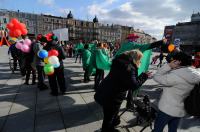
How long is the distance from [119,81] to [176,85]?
85cm

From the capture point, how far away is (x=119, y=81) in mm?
2846

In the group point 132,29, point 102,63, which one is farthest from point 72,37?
point 102,63

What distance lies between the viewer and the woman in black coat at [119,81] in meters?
2.77

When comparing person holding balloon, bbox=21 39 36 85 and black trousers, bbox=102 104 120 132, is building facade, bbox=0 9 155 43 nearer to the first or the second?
person holding balloon, bbox=21 39 36 85

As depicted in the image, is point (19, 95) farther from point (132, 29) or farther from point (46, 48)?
point (132, 29)

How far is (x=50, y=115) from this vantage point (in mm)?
4375

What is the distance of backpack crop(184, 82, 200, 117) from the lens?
8.08 feet

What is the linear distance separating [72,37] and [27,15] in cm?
2431

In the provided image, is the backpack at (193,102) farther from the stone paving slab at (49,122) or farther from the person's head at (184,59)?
the stone paving slab at (49,122)

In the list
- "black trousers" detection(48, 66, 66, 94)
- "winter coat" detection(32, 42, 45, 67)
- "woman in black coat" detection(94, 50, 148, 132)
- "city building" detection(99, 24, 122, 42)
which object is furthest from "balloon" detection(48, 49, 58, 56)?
"city building" detection(99, 24, 122, 42)

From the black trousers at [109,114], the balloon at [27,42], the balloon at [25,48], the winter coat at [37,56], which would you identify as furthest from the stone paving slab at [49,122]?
the balloon at [27,42]

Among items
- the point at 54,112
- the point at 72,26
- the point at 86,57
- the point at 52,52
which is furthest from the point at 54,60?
the point at 72,26

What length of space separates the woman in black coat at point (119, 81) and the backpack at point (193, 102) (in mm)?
747

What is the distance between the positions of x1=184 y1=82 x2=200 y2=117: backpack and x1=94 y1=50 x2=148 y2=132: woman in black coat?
747mm
